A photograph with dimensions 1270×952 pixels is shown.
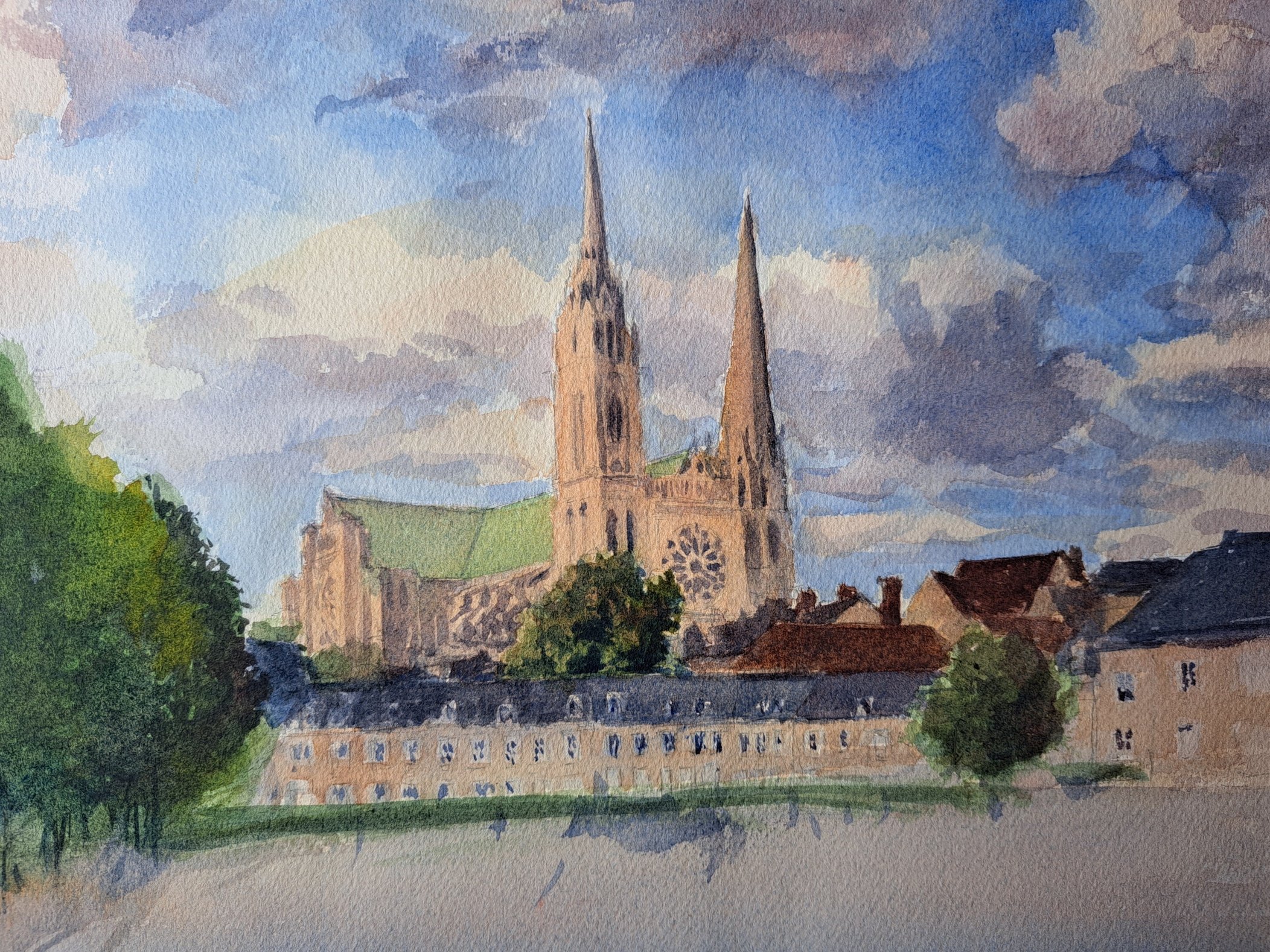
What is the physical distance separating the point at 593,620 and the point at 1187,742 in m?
2.34

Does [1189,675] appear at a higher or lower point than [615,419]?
lower

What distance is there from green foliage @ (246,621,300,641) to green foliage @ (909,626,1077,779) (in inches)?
95.7

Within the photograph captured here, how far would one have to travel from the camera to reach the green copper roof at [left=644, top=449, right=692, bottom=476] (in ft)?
18.5

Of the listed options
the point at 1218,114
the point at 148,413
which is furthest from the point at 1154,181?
the point at 148,413

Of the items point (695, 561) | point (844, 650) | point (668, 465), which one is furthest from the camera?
point (695, 561)

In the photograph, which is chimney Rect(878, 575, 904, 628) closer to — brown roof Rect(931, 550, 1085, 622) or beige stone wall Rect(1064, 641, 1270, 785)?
brown roof Rect(931, 550, 1085, 622)

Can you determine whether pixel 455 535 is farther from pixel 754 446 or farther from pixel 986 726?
pixel 986 726

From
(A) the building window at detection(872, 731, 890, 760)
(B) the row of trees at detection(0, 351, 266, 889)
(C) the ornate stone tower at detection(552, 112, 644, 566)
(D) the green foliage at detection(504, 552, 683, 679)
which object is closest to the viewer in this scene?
(B) the row of trees at detection(0, 351, 266, 889)

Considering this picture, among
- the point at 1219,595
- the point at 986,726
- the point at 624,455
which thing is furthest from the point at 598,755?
the point at 1219,595

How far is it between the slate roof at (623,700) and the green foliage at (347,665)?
0.15ft

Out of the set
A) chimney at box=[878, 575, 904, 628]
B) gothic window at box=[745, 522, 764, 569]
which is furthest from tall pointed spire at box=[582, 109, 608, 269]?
chimney at box=[878, 575, 904, 628]

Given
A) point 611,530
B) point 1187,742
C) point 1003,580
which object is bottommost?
point 1187,742

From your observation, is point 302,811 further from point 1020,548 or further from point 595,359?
point 1020,548

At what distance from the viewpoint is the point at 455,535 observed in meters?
5.39
